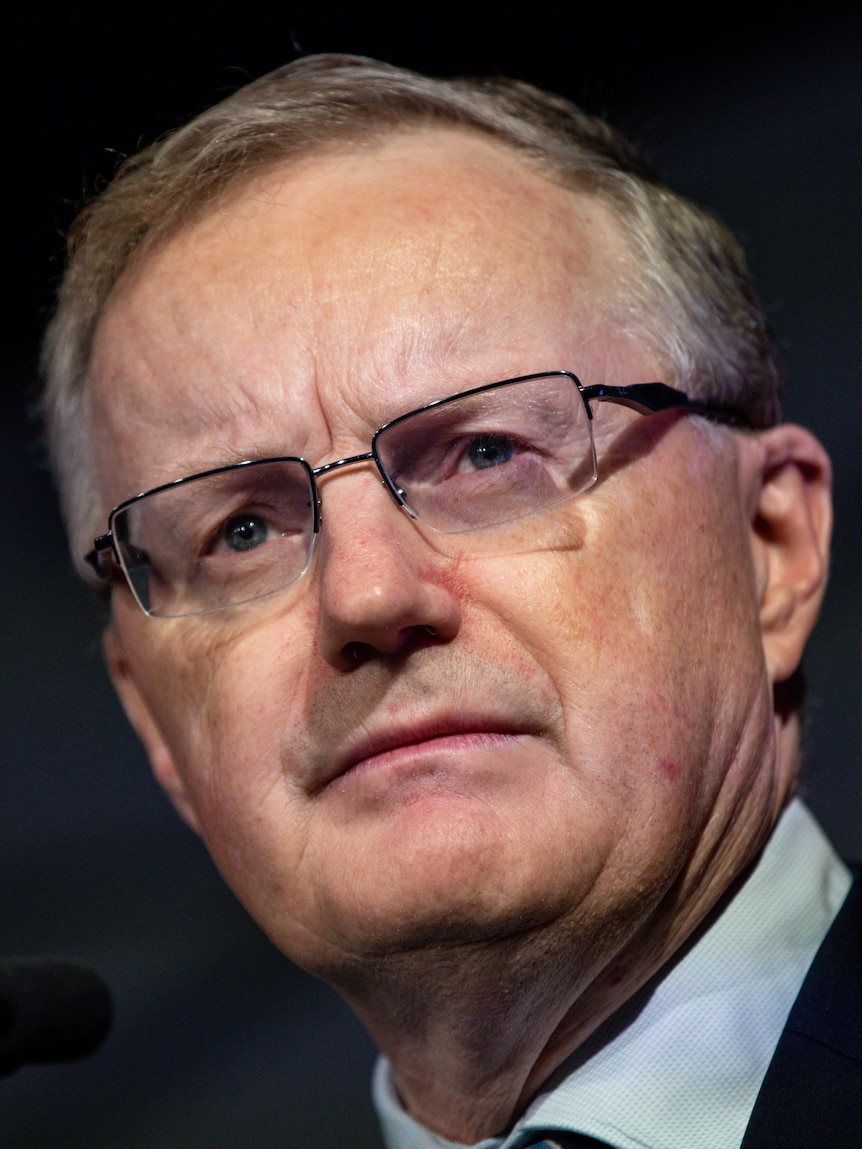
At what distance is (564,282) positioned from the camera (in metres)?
1.67

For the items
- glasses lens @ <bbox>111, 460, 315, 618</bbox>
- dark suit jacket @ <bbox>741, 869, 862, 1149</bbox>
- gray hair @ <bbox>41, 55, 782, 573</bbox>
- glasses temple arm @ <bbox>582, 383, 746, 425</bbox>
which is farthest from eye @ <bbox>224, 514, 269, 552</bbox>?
dark suit jacket @ <bbox>741, 869, 862, 1149</bbox>

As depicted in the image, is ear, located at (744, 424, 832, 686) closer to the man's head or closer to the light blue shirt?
the man's head

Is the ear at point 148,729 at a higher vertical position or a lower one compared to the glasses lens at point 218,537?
lower

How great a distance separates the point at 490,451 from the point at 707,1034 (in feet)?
2.64

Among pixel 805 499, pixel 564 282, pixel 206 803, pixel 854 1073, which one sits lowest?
pixel 854 1073

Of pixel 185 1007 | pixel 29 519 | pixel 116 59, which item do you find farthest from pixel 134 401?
pixel 185 1007

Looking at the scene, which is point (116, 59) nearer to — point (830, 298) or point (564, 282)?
point (564, 282)

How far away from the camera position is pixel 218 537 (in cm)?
173

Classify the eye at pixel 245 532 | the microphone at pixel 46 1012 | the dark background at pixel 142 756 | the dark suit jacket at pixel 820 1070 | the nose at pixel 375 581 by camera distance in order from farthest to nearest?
the dark background at pixel 142 756
the eye at pixel 245 532
the microphone at pixel 46 1012
the nose at pixel 375 581
the dark suit jacket at pixel 820 1070

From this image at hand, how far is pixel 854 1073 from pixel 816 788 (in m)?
→ 1.44

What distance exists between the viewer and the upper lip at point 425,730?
1420 millimetres

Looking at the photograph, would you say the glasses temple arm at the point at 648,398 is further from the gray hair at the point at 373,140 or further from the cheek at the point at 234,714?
the cheek at the point at 234,714

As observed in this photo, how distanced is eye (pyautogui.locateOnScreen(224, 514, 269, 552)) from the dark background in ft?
3.39

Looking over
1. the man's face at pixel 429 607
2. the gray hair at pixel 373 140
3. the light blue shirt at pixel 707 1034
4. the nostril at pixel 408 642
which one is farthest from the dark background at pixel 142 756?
the nostril at pixel 408 642
